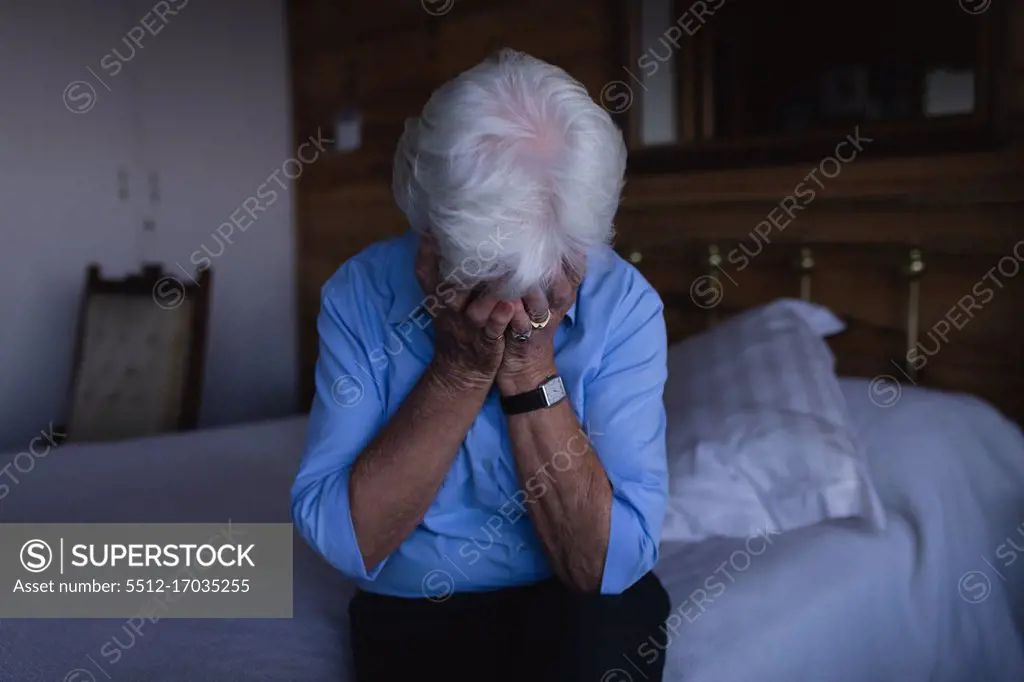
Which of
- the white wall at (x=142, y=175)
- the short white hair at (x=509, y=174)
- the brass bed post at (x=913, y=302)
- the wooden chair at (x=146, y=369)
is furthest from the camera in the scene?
the white wall at (x=142, y=175)

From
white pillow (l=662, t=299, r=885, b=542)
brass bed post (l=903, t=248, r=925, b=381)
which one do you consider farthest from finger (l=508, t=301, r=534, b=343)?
brass bed post (l=903, t=248, r=925, b=381)

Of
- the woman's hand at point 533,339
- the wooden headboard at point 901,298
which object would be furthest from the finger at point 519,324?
the wooden headboard at point 901,298

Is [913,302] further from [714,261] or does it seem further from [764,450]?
[764,450]

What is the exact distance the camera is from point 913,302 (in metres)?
1.86

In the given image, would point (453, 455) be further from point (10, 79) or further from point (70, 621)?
point (10, 79)

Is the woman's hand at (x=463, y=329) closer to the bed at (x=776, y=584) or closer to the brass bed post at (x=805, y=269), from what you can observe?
the bed at (x=776, y=584)

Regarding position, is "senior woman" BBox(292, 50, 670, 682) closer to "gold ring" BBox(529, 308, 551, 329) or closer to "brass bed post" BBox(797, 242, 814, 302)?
"gold ring" BBox(529, 308, 551, 329)

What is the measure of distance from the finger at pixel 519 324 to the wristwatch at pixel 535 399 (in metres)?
0.06

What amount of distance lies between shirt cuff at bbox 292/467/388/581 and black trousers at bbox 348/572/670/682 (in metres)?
0.10

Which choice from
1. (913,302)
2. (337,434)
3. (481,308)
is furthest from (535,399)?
(913,302)

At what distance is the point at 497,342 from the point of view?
0.96 metres

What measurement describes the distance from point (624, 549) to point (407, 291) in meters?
0.40

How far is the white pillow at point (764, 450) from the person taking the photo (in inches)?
57.2

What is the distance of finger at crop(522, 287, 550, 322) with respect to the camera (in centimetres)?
94
